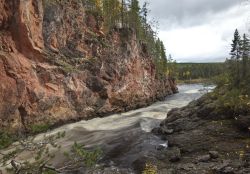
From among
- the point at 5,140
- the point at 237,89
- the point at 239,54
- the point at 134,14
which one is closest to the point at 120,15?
the point at 134,14

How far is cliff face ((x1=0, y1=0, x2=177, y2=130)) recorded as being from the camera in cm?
3253

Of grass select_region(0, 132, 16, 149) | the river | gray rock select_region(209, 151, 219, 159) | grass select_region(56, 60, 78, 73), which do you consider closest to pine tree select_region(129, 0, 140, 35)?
grass select_region(56, 60, 78, 73)

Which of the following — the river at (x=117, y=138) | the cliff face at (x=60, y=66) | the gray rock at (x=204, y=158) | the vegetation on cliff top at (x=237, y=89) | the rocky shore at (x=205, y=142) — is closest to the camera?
the rocky shore at (x=205, y=142)

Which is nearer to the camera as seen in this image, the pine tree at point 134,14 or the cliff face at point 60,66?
the cliff face at point 60,66

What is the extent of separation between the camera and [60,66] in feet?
133

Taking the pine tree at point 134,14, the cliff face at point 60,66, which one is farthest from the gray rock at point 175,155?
the pine tree at point 134,14

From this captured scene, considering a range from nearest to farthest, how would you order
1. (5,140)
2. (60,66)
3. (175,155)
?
(5,140) < (175,155) < (60,66)

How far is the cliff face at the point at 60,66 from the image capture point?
32531 millimetres

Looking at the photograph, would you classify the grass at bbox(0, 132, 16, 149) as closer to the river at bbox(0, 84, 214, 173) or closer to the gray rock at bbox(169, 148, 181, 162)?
the river at bbox(0, 84, 214, 173)

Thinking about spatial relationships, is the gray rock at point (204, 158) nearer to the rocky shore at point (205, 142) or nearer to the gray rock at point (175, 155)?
the rocky shore at point (205, 142)

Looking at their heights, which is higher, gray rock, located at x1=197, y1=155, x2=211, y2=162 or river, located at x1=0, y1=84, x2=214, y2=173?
gray rock, located at x1=197, y1=155, x2=211, y2=162

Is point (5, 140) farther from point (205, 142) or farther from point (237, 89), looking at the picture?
point (237, 89)

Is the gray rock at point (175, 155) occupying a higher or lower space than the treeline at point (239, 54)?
lower

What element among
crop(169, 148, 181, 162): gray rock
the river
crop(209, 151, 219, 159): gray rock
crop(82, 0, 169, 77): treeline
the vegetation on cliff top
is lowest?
the river
